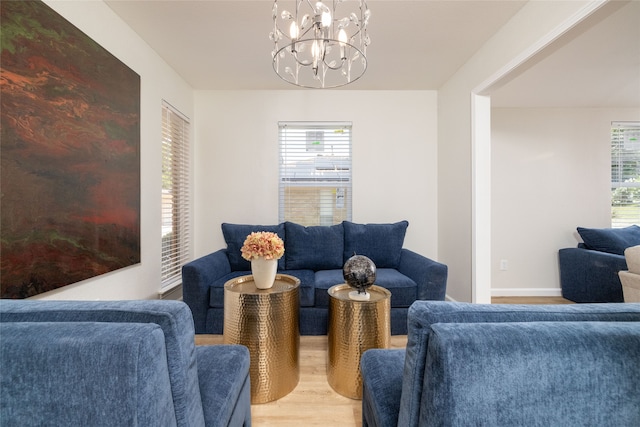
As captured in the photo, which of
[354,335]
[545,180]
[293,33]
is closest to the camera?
[293,33]

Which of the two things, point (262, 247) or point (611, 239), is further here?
point (611, 239)

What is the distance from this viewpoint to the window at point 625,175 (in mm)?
3674

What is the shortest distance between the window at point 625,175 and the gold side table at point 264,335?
464 cm

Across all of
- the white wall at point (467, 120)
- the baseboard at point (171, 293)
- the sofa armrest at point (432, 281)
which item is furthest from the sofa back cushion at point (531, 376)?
the baseboard at point (171, 293)

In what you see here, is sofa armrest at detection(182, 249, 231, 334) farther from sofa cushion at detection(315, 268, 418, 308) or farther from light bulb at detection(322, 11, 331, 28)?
light bulb at detection(322, 11, 331, 28)

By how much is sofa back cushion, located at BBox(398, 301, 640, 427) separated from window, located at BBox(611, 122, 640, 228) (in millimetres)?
4217

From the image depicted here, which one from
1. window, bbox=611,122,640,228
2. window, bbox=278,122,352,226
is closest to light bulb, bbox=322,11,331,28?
window, bbox=278,122,352,226

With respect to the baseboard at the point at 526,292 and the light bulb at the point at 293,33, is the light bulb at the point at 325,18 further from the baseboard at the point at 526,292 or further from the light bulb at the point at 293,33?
the baseboard at the point at 526,292

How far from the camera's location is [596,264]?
121 inches

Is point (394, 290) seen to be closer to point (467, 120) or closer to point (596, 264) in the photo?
point (467, 120)

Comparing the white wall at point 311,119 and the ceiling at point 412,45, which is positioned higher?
the ceiling at point 412,45

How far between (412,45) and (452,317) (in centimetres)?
254

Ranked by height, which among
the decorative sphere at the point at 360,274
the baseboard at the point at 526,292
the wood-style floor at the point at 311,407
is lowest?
the wood-style floor at the point at 311,407

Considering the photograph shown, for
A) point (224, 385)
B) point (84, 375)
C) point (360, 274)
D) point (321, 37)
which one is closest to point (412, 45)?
point (321, 37)
